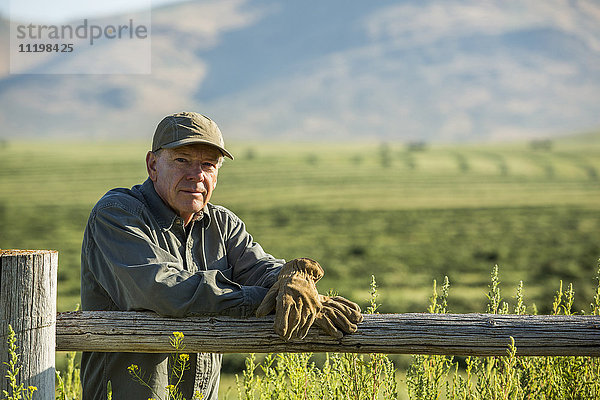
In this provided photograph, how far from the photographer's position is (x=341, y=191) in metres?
69.1

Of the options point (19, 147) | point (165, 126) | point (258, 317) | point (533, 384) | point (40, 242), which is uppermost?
point (19, 147)

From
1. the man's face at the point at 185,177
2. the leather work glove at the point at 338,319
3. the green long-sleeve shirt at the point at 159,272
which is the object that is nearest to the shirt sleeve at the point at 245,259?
the green long-sleeve shirt at the point at 159,272

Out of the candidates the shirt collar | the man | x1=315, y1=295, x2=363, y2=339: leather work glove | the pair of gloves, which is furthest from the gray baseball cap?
x1=315, y1=295, x2=363, y2=339: leather work glove

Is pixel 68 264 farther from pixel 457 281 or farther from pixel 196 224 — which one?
pixel 196 224

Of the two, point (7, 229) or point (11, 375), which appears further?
point (7, 229)

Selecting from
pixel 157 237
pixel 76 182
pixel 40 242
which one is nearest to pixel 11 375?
pixel 157 237

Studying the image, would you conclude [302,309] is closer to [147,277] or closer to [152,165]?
[147,277]

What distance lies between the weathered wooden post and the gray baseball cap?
2.51 feet

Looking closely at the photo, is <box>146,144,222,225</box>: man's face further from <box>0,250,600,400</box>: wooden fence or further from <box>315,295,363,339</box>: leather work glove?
<box>315,295,363,339</box>: leather work glove

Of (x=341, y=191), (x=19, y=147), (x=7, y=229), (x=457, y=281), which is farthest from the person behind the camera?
(x=19, y=147)

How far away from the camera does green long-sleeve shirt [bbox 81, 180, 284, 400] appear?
112 inches

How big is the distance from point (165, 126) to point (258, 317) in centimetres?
99

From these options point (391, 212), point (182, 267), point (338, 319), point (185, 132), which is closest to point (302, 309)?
point (338, 319)

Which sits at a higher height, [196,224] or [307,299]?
[196,224]
